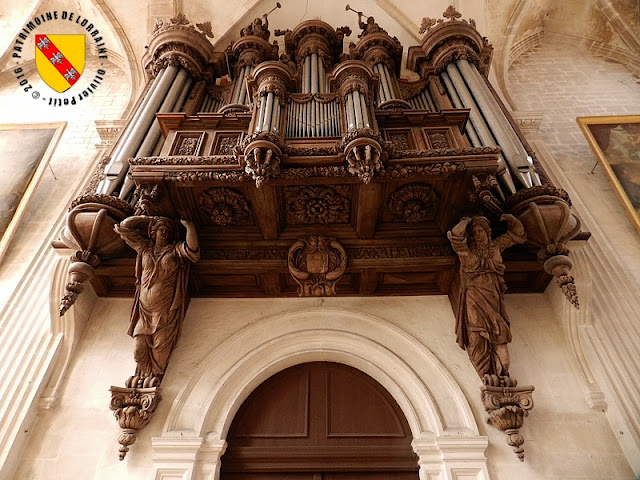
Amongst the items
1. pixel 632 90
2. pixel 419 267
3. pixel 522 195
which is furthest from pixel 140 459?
pixel 632 90

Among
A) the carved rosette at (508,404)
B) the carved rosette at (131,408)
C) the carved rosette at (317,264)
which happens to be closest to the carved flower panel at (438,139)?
the carved rosette at (317,264)

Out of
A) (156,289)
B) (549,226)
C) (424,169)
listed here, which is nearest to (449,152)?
(424,169)

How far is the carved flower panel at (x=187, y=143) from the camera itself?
15.4ft

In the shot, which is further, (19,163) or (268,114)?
(19,163)

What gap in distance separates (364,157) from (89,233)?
2727mm

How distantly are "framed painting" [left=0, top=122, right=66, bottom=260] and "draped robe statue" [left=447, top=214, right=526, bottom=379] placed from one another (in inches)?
214

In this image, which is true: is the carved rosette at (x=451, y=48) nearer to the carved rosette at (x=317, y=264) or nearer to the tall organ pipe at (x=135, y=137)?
the tall organ pipe at (x=135, y=137)

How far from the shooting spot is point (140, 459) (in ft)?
12.6

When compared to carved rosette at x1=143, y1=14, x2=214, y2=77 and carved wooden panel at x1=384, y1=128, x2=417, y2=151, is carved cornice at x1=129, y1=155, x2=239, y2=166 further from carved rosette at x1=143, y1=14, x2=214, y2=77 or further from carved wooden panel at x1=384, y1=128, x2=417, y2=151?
carved rosette at x1=143, y1=14, x2=214, y2=77

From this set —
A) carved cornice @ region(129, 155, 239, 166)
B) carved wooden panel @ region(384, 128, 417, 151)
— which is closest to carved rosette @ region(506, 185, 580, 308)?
carved wooden panel @ region(384, 128, 417, 151)

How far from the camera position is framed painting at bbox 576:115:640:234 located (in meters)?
5.62

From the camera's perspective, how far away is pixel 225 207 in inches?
171

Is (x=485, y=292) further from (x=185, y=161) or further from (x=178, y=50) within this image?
(x=178, y=50)

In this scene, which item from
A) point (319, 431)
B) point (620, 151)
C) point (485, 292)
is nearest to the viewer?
point (485, 292)
